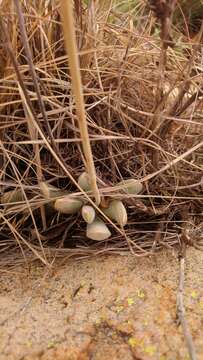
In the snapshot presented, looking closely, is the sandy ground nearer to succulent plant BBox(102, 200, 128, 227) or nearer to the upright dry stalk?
succulent plant BBox(102, 200, 128, 227)

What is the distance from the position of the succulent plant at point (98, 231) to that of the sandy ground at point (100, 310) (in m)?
0.06

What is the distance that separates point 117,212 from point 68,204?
0.08 metres

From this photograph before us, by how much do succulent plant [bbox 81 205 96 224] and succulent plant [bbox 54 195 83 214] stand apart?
16 mm

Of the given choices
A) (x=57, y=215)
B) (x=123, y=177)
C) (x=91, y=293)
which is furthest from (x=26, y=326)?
(x=123, y=177)

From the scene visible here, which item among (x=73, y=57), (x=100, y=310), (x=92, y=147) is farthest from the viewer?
(x=92, y=147)

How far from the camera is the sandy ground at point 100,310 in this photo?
2.25 feet

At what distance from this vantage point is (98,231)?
2.59 ft

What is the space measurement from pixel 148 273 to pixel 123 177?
0.63 feet

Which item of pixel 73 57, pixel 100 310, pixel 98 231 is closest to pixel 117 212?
pixel 98 231

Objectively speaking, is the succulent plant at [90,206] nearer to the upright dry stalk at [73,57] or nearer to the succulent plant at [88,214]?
the succulent plant at [88,214]

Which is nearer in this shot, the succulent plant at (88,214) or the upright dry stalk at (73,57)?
the upright dry stalk at (73,57)

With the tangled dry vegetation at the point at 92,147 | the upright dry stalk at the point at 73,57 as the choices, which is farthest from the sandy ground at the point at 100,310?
the upright dry stalk at the point at 73,57

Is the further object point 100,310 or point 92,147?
point 92,147

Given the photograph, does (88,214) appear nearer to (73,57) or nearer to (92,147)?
(92,147)
